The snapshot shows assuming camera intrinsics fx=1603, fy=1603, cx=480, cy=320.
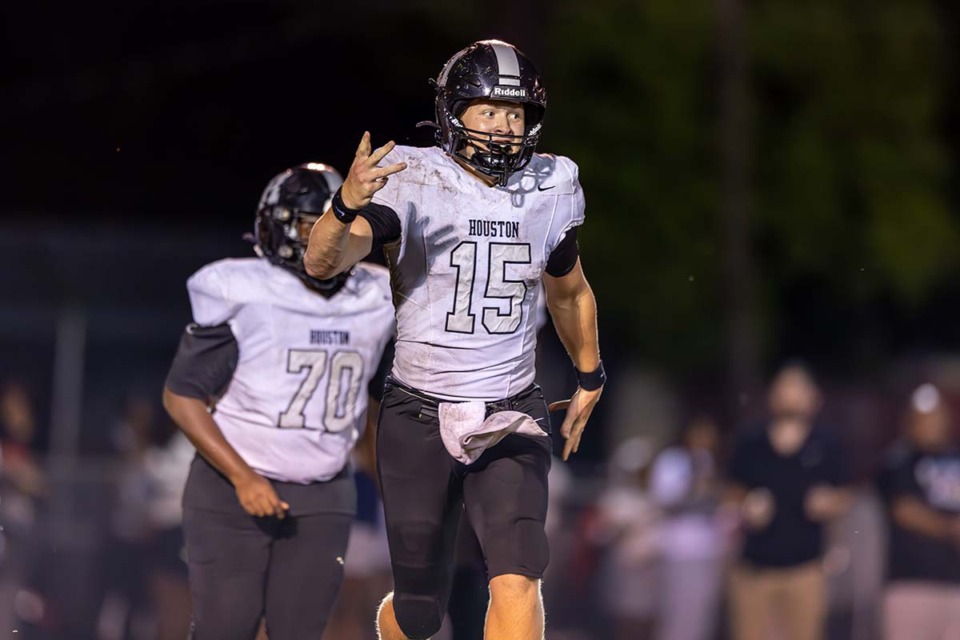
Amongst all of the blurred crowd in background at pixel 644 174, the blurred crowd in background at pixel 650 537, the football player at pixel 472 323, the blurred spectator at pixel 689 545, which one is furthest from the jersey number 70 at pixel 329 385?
the blurred crowd in background at pixel 644 174

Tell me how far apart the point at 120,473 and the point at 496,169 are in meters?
6.43

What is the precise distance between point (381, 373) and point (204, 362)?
0.67 metres

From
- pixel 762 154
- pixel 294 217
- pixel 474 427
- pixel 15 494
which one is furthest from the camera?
pixel 762 154

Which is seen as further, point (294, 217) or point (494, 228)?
point (294, 217)

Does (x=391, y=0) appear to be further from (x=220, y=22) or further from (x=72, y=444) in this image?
(x=72, y=444)

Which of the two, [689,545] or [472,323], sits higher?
[472,323]

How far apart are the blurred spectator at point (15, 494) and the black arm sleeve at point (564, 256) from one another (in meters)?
4.87

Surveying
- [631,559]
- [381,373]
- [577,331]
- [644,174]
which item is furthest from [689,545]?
[644,174]

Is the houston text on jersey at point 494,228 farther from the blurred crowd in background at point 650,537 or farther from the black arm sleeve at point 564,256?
the blurred crowd in background at point 650,537

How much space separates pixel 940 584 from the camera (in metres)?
9.01

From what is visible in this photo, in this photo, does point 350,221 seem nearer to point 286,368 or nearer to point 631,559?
point 286,368

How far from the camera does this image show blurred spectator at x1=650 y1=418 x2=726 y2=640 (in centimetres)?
1060

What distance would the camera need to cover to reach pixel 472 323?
4926mm

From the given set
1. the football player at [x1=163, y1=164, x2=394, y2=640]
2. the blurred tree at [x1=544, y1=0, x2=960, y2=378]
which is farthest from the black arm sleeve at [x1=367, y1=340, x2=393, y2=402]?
the blurred tree at [x1=544, y1=0, x2=960, y2=378]
